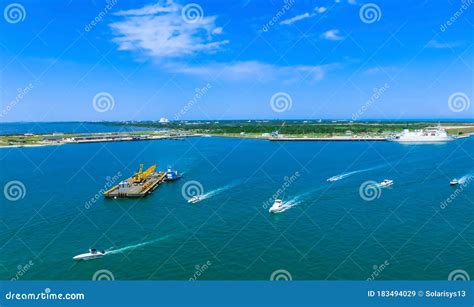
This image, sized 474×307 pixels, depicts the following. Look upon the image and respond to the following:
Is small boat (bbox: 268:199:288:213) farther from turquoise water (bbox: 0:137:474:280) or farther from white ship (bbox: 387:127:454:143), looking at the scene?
white ship (bbox: 387:127:454:143)

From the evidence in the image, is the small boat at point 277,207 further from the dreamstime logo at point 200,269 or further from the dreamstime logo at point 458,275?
the dreamstime logo at point 458,275

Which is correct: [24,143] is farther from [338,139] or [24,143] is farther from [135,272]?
[135,272]

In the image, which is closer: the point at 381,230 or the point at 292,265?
the point at 292,265

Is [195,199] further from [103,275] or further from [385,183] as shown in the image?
[385,183]

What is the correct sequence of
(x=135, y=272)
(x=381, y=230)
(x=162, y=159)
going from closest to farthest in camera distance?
(x=135, y=272) < (x=381, y=230) < (x=162, y=159)

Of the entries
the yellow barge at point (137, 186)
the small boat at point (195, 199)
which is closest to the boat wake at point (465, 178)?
the small boat at point (195, 199)

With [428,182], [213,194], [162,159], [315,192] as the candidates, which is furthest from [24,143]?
[428,182]

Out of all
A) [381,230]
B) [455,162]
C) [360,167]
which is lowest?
[381,230]

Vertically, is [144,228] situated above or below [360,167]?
below
